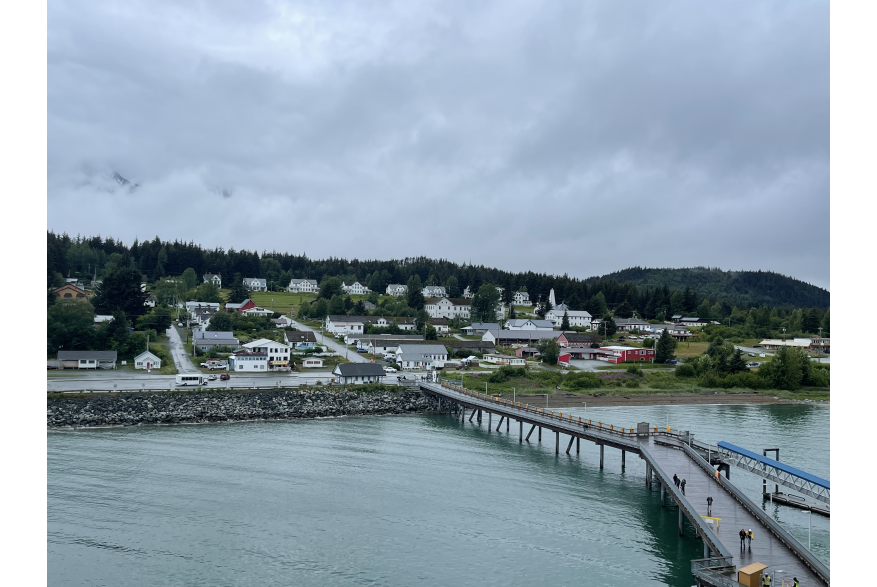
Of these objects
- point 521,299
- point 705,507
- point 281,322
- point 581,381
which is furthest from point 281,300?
point 705,507

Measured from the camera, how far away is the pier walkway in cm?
1323

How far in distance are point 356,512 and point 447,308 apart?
226 feet

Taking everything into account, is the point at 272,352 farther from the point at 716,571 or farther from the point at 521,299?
the point at 521,299

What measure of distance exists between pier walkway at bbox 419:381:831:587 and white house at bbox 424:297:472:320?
54228 millimetres

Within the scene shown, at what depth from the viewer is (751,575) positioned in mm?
12445

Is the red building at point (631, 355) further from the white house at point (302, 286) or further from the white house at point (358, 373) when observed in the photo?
the white house at point (302, 286)

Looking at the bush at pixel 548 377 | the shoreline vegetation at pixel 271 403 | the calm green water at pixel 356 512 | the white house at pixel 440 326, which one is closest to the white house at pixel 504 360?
the bush at pixel 548 377

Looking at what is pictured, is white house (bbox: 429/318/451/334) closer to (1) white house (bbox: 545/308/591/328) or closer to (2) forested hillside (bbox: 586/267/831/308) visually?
(1) white house (bbox: 545/308/591/328)

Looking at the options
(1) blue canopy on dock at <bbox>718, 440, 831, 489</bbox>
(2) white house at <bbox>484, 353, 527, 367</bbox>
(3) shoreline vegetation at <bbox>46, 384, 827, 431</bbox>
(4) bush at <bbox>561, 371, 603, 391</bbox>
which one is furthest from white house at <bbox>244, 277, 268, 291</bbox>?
(1) blue canopy on dock at <bbox>718, 440, 831, 489</bbox>

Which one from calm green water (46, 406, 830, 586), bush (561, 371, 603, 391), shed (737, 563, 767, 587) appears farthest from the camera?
bush (561, 371, 603, 391)

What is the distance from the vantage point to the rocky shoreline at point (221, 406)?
32.3 metres

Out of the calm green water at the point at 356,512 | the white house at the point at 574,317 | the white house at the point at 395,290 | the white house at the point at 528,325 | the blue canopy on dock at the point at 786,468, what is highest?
the white house at the point at 395,290

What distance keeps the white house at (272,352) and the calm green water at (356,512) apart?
17049 millimetres

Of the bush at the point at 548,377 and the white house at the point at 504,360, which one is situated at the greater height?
the white house at the point at 504,360
